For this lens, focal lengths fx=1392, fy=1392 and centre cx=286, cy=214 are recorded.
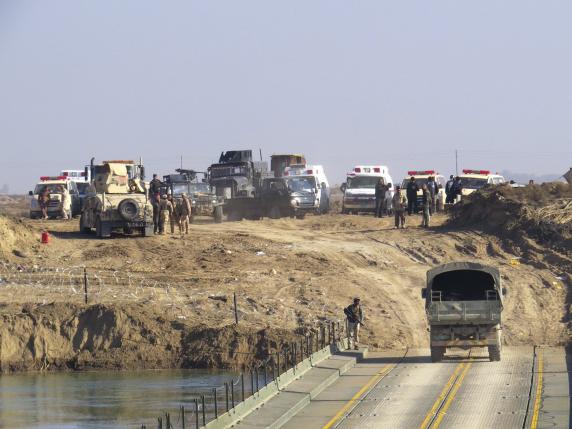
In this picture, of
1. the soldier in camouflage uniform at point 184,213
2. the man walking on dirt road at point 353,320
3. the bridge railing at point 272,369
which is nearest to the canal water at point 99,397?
the bridge railing at point 272,369

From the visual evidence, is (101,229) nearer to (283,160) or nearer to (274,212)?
(274,212)

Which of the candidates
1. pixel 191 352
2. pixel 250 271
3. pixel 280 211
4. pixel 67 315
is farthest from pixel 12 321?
pixel 280 211

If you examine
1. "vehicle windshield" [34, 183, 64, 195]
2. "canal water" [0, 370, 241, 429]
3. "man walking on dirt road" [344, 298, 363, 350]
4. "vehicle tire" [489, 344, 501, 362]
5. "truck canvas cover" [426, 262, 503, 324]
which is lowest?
"canal water" [0, 370, 241, 429]

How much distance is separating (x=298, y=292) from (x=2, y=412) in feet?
44.1

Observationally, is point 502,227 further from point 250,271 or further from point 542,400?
point 542,400

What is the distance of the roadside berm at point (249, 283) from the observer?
39031 millimetres

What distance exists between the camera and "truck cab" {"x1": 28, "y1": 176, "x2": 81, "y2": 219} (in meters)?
56.1

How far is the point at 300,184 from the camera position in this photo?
59719 mm

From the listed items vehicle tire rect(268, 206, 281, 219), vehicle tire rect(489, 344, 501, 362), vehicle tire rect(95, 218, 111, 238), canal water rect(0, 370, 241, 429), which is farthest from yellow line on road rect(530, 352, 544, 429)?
vehicle tire rect(268, 206, 281, 219)

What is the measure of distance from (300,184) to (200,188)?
16.4 feet

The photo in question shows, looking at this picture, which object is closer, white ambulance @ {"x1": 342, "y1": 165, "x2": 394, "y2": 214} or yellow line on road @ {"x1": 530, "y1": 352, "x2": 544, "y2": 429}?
yellow line on road @ {"x1": 530, "y1": 352, "x2": 544, "y2": 429}

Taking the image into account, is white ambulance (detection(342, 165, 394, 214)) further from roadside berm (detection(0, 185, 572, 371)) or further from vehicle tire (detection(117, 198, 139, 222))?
vehicle tire (detection(117, 198, 139, 222))

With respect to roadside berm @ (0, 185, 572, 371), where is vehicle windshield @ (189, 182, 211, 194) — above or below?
above

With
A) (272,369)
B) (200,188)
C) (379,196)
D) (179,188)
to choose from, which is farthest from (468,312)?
(200,188)
